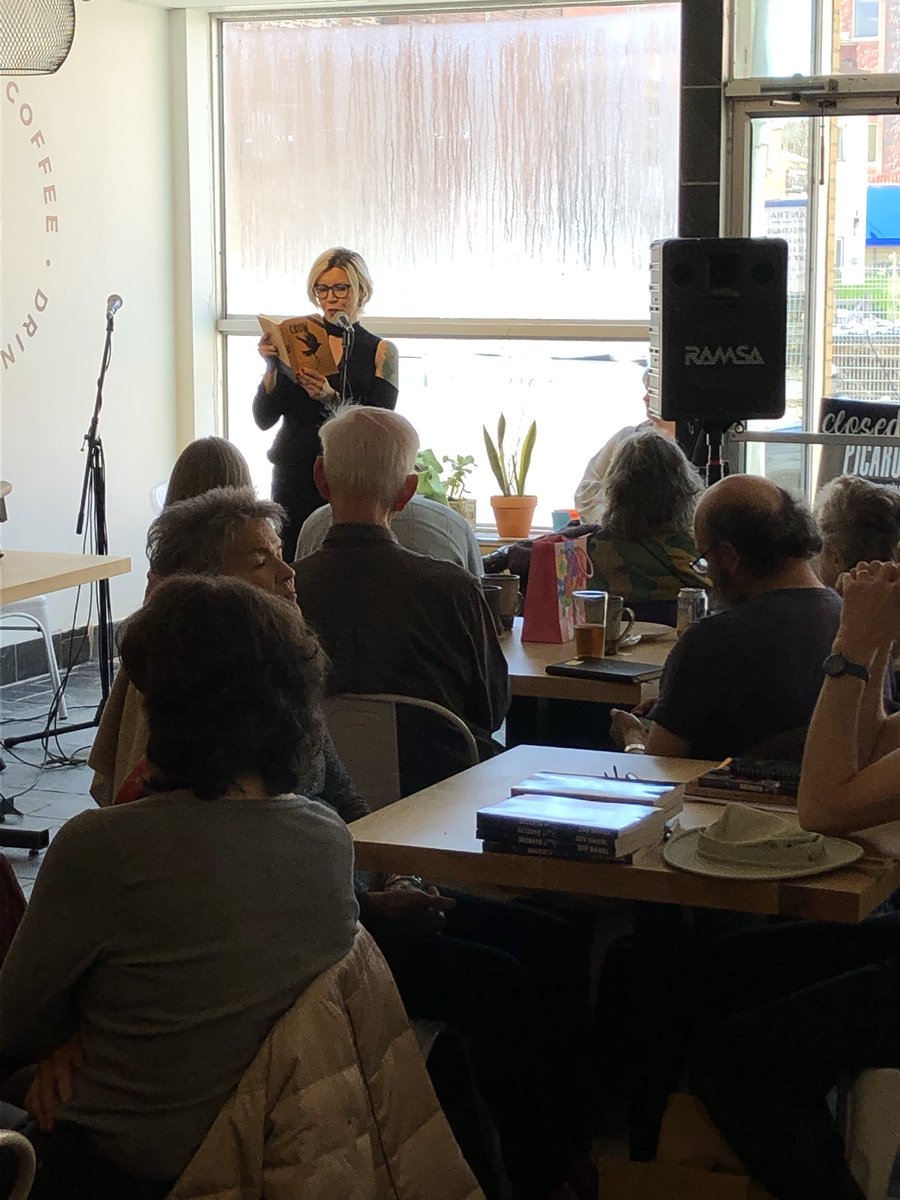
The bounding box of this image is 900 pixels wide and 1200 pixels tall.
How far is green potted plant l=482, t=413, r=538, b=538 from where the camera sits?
7.57 m

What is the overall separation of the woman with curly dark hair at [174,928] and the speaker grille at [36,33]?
120 inches

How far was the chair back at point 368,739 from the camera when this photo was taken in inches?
107

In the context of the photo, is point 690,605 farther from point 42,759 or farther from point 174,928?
point 42,759

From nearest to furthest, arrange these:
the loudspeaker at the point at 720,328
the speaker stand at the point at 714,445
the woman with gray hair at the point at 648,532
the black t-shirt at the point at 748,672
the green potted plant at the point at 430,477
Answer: the black t-shirt at the point at 748,672, the woman with gray hair at the point at 648,532, the loudspeaker at the point at 720,328, the speaker stand at the point at 714,445, the green potted plant at the point at 430,477

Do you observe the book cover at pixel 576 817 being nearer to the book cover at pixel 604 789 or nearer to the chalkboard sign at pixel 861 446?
the book cover at pixel 604 789

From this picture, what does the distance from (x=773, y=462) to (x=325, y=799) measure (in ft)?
Result: 13.2

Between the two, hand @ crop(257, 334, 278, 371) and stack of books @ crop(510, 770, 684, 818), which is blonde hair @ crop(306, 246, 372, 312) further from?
stack of books @ crop(510, 770, 684, 818)

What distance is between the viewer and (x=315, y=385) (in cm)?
566

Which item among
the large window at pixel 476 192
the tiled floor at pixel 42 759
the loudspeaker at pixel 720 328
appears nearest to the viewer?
the tiled floor at pixel 42 759

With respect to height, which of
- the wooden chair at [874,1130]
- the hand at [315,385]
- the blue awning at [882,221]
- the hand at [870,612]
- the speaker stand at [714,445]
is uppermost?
the blue awning at [882,221]

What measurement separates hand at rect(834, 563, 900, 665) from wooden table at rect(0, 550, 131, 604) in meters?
2.78

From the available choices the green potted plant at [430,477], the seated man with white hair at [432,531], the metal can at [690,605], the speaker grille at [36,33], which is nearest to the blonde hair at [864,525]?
the metal can at [690,605]

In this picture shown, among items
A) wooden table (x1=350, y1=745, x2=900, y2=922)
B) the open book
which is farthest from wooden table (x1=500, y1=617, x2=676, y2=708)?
the open book

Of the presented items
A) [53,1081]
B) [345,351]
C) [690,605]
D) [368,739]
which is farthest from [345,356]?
[53,1081]
